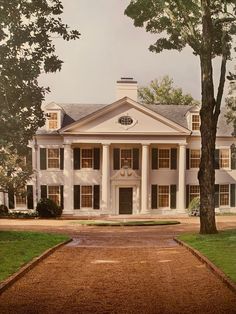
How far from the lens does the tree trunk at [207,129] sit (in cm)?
2111

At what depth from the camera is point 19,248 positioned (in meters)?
16.7

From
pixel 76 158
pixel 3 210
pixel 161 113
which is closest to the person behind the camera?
pixel 3 210

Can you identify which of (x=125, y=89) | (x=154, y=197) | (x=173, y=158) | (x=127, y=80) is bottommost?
(x=154, y=197)

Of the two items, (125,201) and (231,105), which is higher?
(231,105)

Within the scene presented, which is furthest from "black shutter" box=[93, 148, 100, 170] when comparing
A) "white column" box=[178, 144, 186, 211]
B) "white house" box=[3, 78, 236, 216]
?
"white column" box=[178, 144, 186, 211]

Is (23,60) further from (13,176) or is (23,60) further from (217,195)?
(217,195)

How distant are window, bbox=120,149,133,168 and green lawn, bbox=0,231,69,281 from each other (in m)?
18.5

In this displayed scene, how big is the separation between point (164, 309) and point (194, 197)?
31.9m

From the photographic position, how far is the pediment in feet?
127

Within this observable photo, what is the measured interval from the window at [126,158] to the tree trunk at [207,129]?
18.3 m

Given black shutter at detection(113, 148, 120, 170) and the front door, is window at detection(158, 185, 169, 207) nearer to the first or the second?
the front door

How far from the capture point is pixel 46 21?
1898 centimetres

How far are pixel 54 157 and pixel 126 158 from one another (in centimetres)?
539

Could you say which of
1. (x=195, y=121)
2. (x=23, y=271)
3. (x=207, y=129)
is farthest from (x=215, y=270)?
(x=195, y=121)
